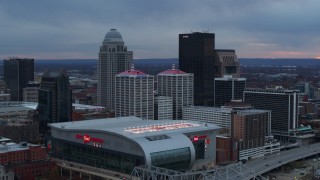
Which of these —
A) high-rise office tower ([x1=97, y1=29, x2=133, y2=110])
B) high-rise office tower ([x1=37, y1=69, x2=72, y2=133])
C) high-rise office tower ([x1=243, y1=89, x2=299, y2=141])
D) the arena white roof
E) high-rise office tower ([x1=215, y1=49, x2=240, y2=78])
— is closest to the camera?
the arena white roof

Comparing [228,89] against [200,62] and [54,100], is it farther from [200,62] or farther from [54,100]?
[54,100]

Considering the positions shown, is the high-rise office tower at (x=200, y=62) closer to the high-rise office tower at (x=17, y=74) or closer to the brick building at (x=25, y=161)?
the high-rise office tower at (x=17, y=74)

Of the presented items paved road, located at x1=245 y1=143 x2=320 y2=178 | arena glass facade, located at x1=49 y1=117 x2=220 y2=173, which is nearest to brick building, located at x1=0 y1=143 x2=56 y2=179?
arena glass facade, located at x1=49 y1=117 x2=220 y2=173

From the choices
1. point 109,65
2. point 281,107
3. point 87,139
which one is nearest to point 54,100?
point 87,139

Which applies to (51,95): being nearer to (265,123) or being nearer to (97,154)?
(97,154)

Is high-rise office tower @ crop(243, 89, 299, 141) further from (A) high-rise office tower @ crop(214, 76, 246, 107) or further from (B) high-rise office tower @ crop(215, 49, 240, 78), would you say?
(B) high-rise office tower @ crop(215, 49, 240, 78)
